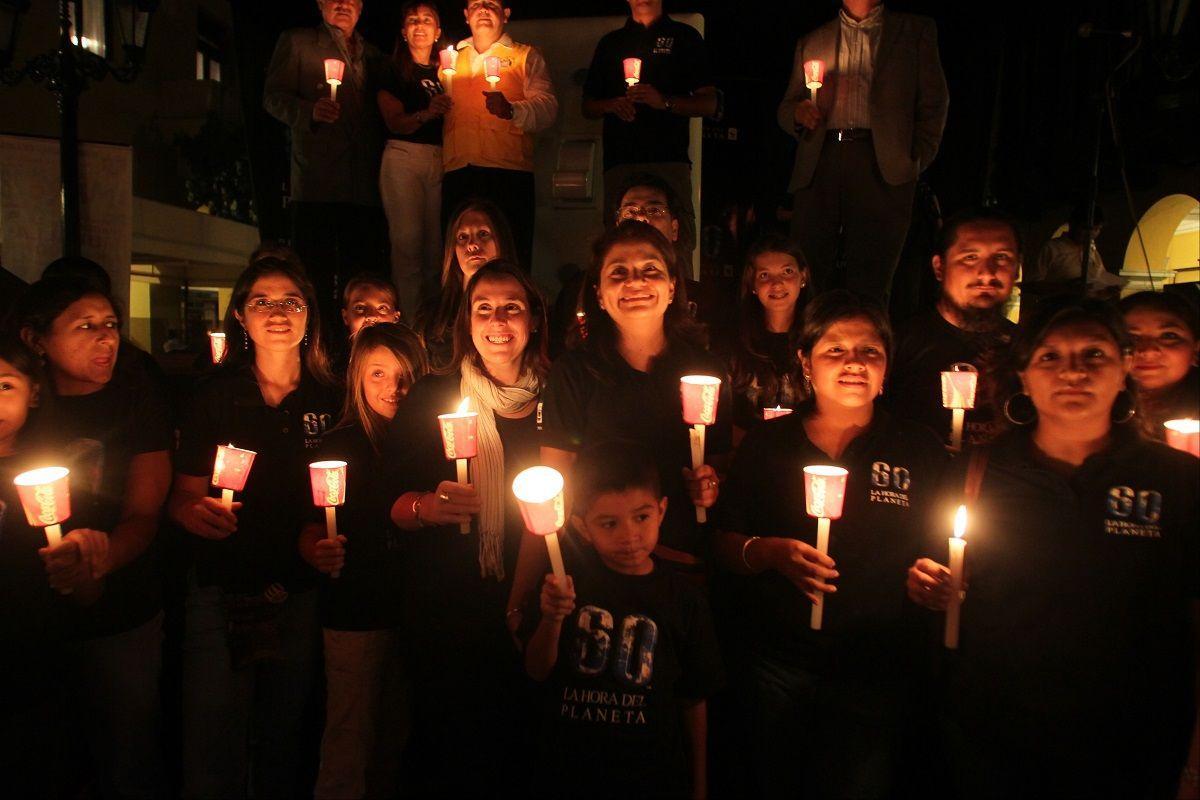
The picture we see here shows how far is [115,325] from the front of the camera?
3121 millimetres

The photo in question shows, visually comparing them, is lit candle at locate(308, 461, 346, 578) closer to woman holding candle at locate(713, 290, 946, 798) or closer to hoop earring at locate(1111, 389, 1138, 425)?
woman holding candle at locate(713, 290, 946, 798)

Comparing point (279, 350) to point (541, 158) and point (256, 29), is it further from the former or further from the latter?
point (256, 29)

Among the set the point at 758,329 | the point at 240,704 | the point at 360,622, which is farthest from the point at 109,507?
the point at 758,329

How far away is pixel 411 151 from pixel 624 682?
4208mm

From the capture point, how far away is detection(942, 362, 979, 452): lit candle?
9.48 ft

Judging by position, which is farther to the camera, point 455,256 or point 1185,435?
point 455,256

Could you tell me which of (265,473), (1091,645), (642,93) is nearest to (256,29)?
(642,93)

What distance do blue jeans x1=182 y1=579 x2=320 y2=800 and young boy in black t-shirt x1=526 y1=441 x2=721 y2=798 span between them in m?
→ 1.27

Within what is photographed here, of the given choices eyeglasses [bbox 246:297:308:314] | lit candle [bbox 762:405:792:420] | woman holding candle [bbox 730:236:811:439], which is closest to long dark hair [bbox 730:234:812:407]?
woman holding candle [bbox 730:236:811:439]

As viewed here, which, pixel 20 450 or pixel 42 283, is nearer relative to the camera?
pixel 20 450

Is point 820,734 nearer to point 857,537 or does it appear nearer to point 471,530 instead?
point 857,537

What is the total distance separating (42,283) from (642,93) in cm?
352

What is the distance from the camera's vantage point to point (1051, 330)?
244 centimetres

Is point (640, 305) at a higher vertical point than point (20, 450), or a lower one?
higher
